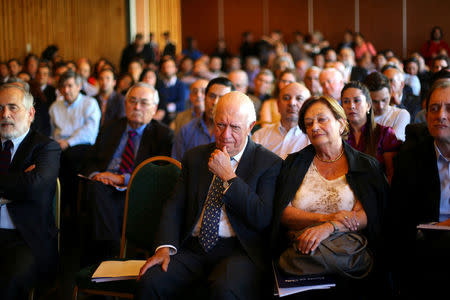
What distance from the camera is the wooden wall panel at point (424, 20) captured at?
40.3 ft

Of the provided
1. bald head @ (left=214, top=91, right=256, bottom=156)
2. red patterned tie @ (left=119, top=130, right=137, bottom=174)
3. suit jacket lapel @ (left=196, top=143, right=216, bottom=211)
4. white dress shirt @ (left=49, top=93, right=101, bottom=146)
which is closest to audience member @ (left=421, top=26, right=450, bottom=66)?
white dress shirt @ (left=49, top=93, right=101, bottom=146)

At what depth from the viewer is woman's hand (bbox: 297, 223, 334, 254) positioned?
2047mm

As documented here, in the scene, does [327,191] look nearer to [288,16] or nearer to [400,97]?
[400,97]

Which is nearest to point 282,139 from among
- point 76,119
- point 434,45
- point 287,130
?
point 287,130

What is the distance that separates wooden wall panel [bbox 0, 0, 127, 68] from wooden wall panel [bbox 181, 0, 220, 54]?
10.5 feet

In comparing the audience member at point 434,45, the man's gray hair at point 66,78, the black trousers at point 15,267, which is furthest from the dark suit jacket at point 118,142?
the audience member at point 434,45

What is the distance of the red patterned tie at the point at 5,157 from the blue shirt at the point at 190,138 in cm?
117

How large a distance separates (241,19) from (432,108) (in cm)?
Result: 1219

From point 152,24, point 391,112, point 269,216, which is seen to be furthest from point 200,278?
point 152,24

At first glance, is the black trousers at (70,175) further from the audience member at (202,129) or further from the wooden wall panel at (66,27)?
the wooden wall panel at (66,27)

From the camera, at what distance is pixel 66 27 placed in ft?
35.0

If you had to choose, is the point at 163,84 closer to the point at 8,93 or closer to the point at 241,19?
the point at 8,93

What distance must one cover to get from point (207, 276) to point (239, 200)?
16.2 inches

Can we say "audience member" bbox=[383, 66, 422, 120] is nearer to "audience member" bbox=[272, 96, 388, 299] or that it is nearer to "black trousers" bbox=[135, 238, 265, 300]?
"audience member" bbox=[272, 96, 388, 299]
